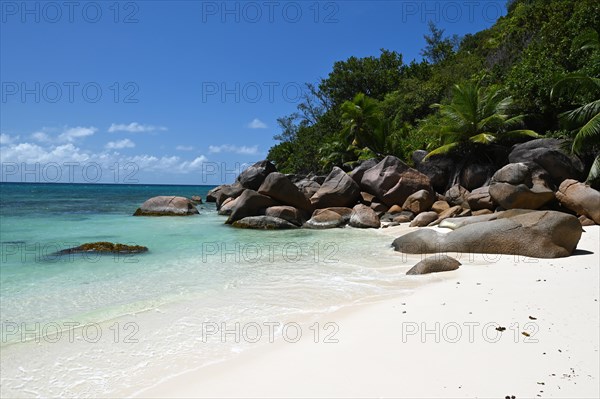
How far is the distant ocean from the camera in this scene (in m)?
3.74

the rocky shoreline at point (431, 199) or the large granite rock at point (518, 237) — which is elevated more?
the rocky shoreline at point (431, 199)

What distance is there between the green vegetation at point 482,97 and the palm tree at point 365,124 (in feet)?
0.24

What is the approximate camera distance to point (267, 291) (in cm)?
629

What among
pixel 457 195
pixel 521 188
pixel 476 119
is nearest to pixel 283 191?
pixel 457 195

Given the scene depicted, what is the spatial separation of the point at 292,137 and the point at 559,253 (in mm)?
42457

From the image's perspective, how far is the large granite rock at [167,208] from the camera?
22.0 m

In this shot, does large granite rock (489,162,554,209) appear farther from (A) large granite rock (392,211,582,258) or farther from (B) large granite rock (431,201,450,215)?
(A) large granite rock (392,211,582,258)

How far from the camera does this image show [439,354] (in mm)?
3578

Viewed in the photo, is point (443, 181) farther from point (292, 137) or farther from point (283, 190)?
point (292, 137)

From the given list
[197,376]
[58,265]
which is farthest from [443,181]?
[197,376]

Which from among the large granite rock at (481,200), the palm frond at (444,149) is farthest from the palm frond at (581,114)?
the palm frond at (444,149)

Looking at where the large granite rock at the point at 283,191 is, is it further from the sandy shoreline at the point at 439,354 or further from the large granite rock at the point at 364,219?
the sandy shoreline at the point at 439,354

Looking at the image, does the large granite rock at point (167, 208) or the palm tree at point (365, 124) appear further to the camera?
A: the palm tree at point (365, 124)

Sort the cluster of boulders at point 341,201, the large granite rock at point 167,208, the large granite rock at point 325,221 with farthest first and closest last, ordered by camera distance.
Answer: the large granite rock at point 167,208
the cluster of boulders at point 341,201
the large granite rock at point 325,221
